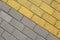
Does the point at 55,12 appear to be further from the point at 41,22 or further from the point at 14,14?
the point at 14,14

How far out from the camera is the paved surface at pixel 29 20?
9.46 feet

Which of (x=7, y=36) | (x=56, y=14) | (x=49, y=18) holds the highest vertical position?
(x=56, y=14)

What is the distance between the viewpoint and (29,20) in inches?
116

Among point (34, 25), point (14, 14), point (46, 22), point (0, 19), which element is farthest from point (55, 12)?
point (0, 19)

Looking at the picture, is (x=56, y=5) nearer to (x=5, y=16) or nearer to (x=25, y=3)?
(x=25, y=3)

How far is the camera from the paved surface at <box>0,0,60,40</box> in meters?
2.88

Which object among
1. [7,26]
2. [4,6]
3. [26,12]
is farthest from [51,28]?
[4,6]

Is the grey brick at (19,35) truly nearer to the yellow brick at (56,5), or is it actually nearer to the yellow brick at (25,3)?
the yellow brick at (25,3)

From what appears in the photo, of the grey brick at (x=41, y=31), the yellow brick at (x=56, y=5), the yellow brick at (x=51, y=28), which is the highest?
the yellow brick at (x=56, y=5)

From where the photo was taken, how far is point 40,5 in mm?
3035

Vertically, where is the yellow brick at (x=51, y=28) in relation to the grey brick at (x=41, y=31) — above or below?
above

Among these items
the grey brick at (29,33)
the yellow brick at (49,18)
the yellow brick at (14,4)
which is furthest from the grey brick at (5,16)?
the yellow brick at (49,18)

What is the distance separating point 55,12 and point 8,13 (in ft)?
2.46

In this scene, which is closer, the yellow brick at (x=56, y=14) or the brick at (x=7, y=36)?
the brick at (x=7, y=36)
